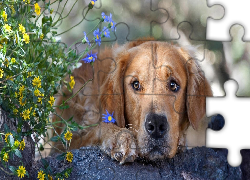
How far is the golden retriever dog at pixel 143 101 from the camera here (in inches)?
131

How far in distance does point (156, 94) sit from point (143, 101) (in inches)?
5.4

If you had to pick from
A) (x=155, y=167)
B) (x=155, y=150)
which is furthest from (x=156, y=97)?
(x=155, y=167)

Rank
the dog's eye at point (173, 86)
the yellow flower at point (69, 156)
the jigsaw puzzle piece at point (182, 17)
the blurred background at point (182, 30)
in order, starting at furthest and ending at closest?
the jigsaw puzzle piece at point (182, 17) < the blurred background at point (182, 30) < the dog's eye at point (173, 86) < the yellow flower at point (69, 156)

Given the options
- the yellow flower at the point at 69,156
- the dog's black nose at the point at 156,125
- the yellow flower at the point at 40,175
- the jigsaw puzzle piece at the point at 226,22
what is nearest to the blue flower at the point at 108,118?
the dog's black nose at the point at 156,125

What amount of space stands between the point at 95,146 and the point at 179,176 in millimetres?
824

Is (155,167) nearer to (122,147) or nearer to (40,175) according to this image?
(122,147)

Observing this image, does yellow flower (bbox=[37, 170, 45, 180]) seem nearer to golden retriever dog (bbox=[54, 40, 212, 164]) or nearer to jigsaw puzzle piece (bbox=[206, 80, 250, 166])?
golden retriever dog (bbox=[54, 40, 212, 164])

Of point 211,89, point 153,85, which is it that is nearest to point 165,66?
point 153,85

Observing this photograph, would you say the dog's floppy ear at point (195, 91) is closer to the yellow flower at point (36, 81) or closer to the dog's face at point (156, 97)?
the dog's face at point (156, 97)

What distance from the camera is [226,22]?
334 cm

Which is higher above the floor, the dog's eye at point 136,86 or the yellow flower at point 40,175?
the dog's eye at point 136,86

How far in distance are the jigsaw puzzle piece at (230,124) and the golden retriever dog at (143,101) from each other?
0.93ft

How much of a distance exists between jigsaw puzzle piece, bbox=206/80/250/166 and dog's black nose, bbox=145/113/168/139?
0.38 meters

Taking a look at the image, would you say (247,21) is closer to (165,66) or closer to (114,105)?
(165,66)
